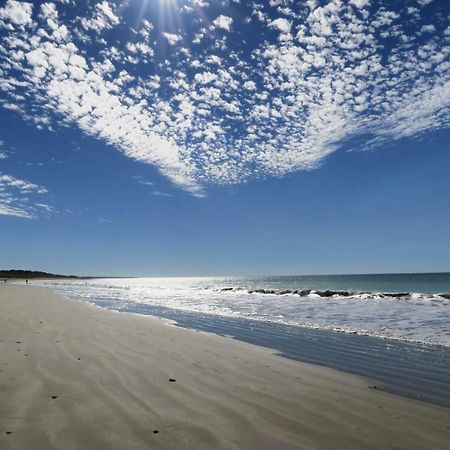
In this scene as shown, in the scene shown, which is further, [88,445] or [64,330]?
[64,330]

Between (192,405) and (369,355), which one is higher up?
(369,355)

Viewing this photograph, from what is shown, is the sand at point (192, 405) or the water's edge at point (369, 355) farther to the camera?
the water's edge at point (369, 355)

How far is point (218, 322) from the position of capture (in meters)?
17.4

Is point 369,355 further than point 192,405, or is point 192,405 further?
point 369,355

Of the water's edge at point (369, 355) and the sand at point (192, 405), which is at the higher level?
the water's edge at point (369, 355)

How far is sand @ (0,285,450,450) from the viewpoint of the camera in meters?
4.10

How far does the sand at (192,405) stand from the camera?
4102mm

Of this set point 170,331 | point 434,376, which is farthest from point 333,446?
point 170,331

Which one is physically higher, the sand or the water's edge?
the water's edge

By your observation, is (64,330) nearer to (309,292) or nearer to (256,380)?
(256,380)

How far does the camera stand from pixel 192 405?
5.20 meters

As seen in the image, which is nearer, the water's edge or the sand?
the sand

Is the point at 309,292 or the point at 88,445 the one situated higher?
the point at 309,292

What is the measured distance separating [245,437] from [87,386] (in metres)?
2.93
